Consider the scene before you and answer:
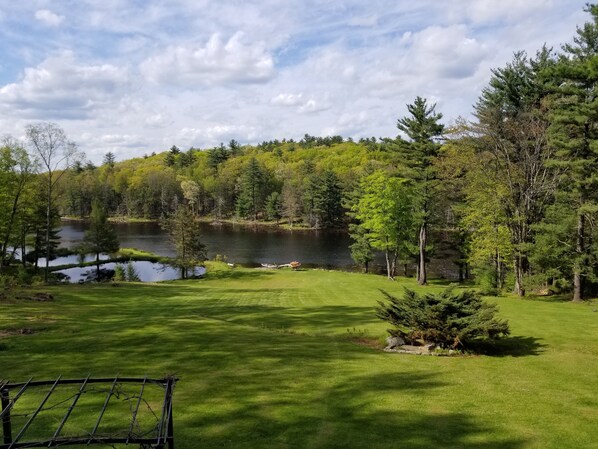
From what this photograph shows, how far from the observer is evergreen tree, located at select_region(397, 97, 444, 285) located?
37.9 m

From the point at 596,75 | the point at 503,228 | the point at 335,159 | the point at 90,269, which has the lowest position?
the point at 90,269

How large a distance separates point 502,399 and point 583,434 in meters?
1.90

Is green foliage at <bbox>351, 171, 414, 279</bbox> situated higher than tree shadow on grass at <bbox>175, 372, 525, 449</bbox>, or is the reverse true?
green foliage at <bbox>351, 171, 414, 279</bbox>

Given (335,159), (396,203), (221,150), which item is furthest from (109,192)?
(396,203)

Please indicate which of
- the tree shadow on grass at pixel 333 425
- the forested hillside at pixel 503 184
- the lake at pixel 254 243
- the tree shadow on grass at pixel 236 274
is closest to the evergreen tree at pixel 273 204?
the lake at pixel 254 243

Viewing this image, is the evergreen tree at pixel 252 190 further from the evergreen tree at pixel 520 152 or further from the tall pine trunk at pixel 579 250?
the tall pine trunk at pixel 579 250

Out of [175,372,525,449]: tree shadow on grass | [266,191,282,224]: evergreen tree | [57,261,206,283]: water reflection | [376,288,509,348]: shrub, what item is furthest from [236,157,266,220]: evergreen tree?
[175,372,525,449]: tree shadow on grass

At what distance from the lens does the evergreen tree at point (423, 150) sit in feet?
124

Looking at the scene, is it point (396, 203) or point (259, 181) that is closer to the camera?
point (396, 203)

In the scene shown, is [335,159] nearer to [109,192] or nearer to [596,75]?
[109,192]

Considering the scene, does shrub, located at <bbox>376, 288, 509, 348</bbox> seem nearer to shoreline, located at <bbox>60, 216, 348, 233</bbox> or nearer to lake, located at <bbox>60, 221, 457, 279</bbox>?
lake, located at <bbox>60, 221, 457, 279</bbox>

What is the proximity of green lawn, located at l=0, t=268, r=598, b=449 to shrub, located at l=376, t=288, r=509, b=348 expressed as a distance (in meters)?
0.92

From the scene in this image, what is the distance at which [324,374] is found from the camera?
11.4 meters

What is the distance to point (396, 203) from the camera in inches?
1683
